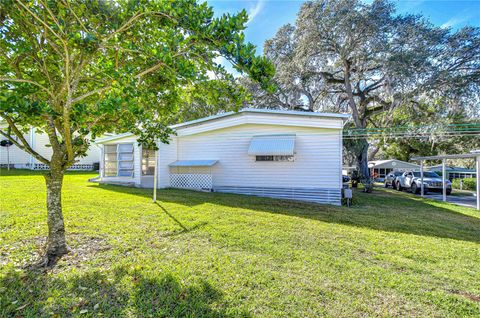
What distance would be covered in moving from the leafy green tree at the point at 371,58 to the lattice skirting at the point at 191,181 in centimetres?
972

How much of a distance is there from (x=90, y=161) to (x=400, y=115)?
29423 millimetres

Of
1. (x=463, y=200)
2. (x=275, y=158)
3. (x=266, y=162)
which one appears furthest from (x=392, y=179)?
(x=266, y=162)

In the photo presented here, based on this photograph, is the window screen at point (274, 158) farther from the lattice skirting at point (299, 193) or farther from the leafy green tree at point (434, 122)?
the leafy green tree at point (434, 122)

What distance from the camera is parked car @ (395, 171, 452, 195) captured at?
17.8 m

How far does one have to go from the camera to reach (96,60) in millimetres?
4980

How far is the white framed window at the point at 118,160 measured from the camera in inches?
564

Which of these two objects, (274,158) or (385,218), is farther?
(274,158)

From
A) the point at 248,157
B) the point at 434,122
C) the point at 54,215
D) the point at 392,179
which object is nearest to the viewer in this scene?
the point at 54,215

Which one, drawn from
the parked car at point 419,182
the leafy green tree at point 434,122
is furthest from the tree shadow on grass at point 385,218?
the parked car at point 419,182

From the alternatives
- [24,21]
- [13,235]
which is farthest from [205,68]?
[13,235]

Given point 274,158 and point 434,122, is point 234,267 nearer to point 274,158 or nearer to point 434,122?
point 274,158

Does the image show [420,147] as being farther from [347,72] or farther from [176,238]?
[176,238]

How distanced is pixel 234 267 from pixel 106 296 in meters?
1.92

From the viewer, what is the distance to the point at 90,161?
25.9 m
